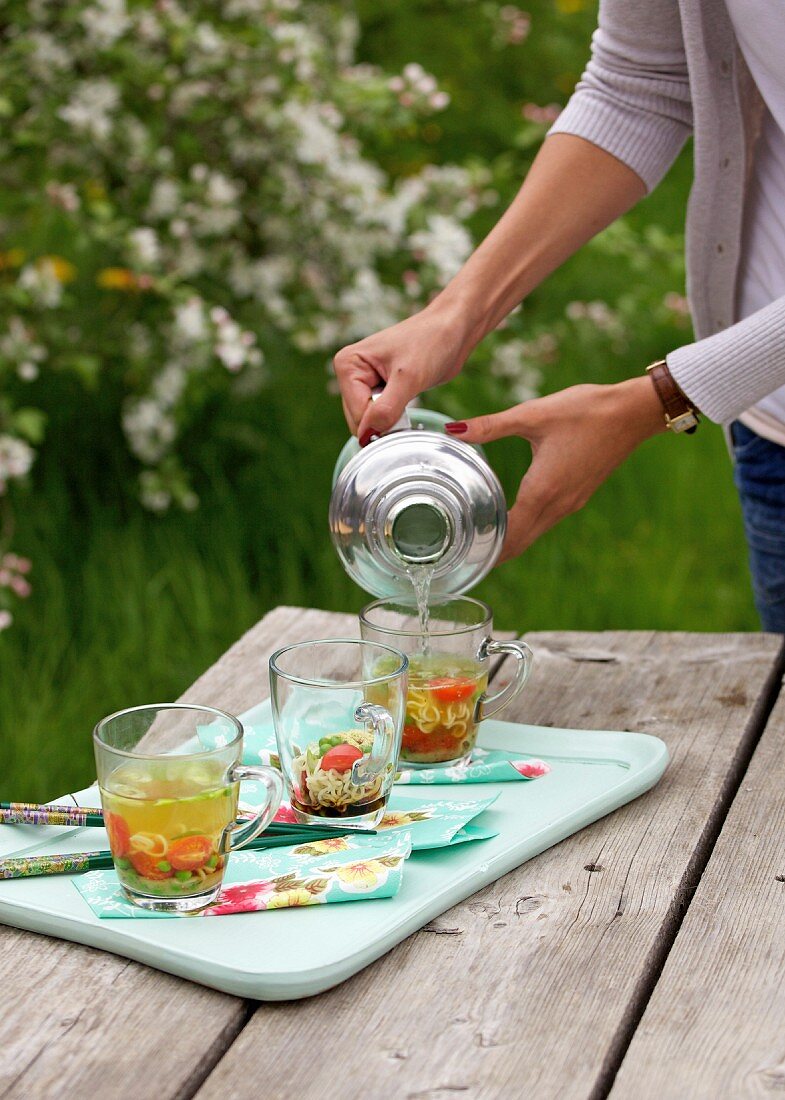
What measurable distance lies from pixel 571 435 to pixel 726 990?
0.62 meters

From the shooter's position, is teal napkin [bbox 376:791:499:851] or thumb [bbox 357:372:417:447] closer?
teal napkin [bbox 376:791:499:851]

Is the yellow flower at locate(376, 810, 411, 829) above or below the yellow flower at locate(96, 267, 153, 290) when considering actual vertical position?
above

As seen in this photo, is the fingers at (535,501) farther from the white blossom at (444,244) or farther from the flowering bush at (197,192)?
the white blossom at (444,244)

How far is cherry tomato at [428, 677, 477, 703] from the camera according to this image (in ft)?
3.99

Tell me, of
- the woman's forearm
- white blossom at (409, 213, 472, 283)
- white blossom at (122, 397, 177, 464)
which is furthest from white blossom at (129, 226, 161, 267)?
the woman's forearm

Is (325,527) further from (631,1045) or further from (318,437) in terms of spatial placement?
(631,1045)

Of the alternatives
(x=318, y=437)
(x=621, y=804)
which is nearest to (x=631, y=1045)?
(x=621, y=804)

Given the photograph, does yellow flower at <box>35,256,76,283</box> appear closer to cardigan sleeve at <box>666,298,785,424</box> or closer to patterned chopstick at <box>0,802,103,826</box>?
cardigan sleeve at <box>666,298,785,424</box>

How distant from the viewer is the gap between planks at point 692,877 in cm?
83

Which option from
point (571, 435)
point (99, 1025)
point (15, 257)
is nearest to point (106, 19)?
point (15, 257)

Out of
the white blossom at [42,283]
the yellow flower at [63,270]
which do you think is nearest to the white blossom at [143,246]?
the white blossom at [42,283]

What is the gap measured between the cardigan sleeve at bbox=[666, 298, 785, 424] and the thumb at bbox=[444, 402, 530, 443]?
0.51ft

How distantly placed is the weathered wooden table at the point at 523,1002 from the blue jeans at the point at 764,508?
0.52 metres

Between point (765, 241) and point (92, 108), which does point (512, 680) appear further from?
point (92, 108)
